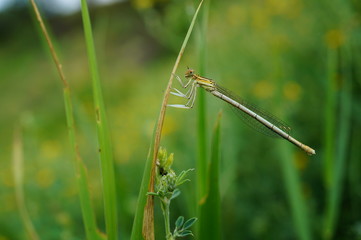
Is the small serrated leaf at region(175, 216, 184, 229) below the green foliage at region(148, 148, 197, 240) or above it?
below

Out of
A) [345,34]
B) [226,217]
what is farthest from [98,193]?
[345,34]

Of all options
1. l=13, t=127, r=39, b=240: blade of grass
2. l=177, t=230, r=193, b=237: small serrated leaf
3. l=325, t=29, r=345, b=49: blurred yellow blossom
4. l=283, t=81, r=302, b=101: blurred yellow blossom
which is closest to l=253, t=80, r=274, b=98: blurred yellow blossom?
l=283, t=81, r=302, b=101: blurred yellow blossom

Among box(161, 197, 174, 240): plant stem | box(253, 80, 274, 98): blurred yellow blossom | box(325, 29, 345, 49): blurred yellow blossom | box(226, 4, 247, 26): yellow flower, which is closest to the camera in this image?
box(161, 197, 174, 240): plant stem

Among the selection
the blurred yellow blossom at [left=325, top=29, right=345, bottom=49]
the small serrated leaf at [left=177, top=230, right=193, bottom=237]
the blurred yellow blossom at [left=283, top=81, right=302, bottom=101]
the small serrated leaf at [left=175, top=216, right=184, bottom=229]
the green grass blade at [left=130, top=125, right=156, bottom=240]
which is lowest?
the small serrated leaf at [left=177, top=230, right=193, bottom=237]

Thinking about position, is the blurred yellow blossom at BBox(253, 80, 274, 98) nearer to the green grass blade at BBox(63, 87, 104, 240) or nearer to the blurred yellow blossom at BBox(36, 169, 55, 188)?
the blurred yellow blossom at BBox(36, 169, 55, 188)

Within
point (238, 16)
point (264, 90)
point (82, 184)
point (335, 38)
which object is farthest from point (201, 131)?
point (238, 16)

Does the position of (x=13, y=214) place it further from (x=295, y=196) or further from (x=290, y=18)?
(x=290, y=18)
